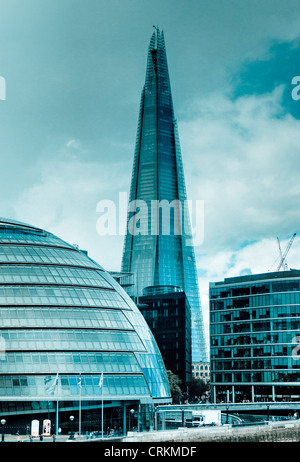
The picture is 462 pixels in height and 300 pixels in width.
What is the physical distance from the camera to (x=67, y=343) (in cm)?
9412

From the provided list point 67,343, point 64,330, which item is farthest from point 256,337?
point 67,343

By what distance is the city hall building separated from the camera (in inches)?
6614

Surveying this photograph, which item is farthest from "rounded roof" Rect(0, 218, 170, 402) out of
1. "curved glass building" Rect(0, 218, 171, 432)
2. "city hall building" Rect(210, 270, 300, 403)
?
"city hall building" Rect(210, 270, 300, 403)

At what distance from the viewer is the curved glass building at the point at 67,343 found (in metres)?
89.6

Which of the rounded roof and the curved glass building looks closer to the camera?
the curved glass building

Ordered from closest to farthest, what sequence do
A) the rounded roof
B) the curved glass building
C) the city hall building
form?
the curved glass building, the rounded roof, the city hall building

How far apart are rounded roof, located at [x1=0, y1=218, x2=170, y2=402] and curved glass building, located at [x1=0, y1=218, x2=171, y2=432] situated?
5.3 inches

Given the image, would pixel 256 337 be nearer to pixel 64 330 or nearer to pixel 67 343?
pixel 64 330

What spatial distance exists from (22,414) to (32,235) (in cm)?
3080

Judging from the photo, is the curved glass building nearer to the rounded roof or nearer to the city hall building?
the rounded roof

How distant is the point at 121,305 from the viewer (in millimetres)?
104438
